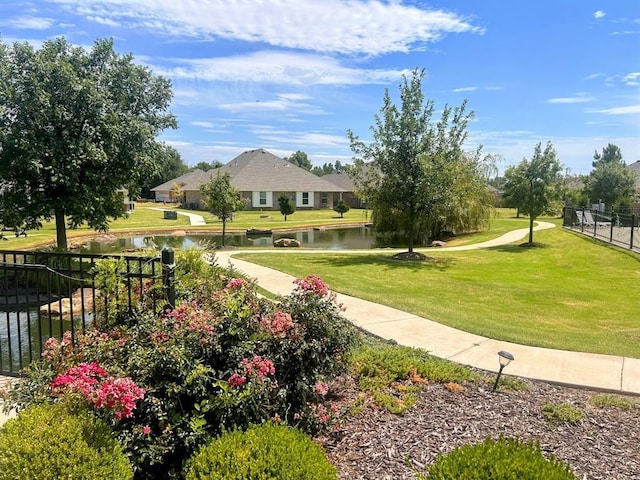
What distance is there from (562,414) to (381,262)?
1092 cm

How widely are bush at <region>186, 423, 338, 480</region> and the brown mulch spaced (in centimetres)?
68

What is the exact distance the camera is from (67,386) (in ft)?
9.59

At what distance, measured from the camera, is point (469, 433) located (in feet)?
12.0

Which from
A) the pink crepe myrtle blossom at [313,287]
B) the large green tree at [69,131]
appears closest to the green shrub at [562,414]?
the pink crepe myrtle blossom at [313,287]

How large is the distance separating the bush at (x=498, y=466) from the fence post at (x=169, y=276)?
112 inches

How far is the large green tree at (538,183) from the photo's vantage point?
64.8 ft

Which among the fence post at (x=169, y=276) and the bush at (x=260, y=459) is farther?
the fence post at (x=169, y=276)

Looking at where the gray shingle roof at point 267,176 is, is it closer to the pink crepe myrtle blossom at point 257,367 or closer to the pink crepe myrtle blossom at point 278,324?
the pink crepe myrtle blossom at point 278,324

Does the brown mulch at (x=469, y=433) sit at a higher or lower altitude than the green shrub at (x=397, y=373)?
lower

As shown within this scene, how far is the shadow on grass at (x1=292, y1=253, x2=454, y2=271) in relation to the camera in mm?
14073

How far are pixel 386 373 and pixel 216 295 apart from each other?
76.4 inches

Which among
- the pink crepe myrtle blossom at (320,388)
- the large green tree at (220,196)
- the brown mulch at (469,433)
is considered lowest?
the brown mulch at (469,433)

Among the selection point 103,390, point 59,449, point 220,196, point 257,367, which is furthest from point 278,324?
point 220,196

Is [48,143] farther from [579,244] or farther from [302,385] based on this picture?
[579,244]
